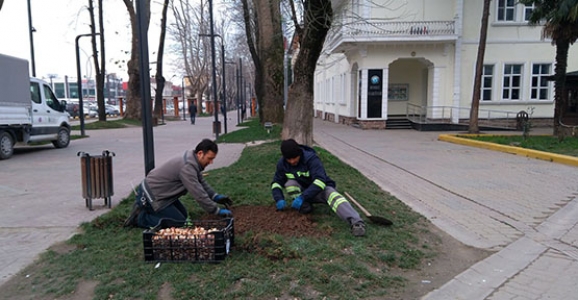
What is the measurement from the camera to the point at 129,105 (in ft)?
109

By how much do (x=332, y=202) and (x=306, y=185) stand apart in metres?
0.50

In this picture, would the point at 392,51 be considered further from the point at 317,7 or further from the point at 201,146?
the point at 201,146

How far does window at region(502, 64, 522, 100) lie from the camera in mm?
24203

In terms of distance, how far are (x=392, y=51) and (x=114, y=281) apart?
2212 centimetres

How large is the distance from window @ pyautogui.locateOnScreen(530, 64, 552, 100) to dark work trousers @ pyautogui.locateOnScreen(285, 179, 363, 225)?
23.6m

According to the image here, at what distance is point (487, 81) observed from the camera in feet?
80.1

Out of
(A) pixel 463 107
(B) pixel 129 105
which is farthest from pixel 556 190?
(B) pixel 129 105

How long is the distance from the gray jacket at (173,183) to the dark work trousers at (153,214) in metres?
0.09

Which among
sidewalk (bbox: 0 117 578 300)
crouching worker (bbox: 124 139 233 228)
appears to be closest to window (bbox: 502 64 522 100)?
sidewalk (bbox: 0 117 578 300)

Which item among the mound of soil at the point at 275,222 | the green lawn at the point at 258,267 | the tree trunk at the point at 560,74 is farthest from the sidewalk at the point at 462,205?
the tree trunk at the point at 560,74

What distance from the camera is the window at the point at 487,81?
24.2 metres

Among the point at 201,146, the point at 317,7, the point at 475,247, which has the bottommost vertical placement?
the point at 475,247

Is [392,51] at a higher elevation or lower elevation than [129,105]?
higher

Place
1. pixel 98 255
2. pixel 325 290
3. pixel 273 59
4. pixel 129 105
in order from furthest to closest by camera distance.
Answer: pixel 129 105, pixel 273 59, pixel 98 255, pixel 325 290
